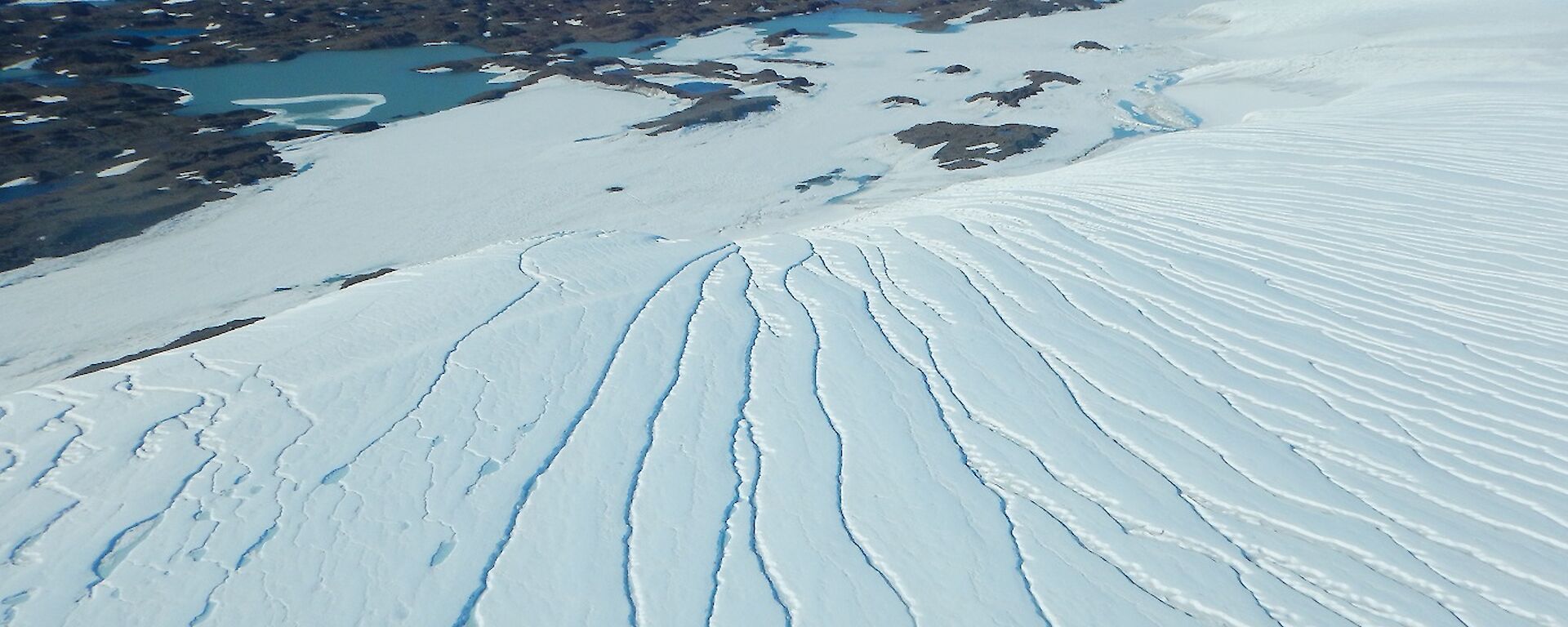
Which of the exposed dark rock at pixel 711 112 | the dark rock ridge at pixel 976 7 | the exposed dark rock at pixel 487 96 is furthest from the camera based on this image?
the dark rock ridge at pixel 976 7

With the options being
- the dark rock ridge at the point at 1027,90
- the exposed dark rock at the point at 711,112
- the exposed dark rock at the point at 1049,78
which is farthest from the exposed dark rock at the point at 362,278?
the exposed dark rock at the point at 1049,78

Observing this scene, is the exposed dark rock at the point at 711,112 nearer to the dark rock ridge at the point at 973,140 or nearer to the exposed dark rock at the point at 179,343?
the dark rock ridge at the point at 973,140

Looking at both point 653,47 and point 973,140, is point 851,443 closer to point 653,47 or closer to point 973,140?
point 973,140

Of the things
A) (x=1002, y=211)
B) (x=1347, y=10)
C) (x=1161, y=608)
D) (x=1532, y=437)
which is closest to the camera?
(x=1161, y=608)

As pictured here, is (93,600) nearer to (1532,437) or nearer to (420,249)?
(1532,437)

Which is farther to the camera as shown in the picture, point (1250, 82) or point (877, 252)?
point (1250, 82)

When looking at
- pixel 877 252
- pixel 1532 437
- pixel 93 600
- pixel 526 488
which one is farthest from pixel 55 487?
pixel 1532 437

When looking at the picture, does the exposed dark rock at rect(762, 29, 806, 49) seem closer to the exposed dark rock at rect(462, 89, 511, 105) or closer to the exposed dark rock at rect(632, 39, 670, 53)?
the exposed dark rock at rect(632, 39, 670, 53)
